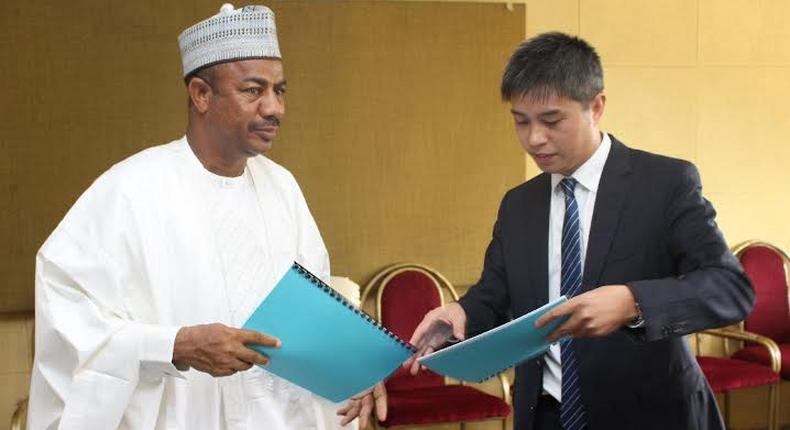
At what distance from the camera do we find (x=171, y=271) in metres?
2.14

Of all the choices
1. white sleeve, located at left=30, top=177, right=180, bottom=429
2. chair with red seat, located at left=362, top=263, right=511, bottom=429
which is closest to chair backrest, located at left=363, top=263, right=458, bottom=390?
chair with red seat, located at left=362, top=263, right=511, bottom=429

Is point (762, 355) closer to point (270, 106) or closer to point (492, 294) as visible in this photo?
point (492, 294)

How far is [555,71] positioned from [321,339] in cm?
78

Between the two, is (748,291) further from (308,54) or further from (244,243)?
(308,54)

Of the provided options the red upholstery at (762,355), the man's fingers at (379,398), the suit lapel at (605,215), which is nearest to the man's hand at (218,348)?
the man's fingers at (379,398)

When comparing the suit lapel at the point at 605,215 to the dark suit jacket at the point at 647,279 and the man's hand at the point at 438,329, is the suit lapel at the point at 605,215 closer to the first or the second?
the dark suit jacket at the point at 647,279

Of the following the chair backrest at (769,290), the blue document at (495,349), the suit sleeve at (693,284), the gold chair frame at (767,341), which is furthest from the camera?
the chair backrest at (769,290)

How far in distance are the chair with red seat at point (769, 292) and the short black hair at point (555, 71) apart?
2.97m

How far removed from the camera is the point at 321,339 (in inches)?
72.7

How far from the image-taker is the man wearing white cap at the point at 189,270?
201 cm

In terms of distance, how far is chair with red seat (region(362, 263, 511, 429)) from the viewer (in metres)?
3.89

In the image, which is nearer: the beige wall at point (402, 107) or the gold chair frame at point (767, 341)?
the beige wall at point (402, 107)

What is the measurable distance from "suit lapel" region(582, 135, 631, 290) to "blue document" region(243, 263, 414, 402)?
44cm

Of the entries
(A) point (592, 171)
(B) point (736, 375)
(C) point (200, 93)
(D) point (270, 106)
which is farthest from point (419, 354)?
(B) point (736, 375)
